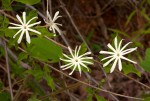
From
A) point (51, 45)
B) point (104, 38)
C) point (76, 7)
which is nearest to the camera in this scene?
point (51, 45)

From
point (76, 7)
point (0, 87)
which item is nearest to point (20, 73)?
point (0, 87)

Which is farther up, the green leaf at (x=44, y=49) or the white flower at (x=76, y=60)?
the white flower at (x=76, y=60)

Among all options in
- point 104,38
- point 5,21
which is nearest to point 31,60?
point 5,21

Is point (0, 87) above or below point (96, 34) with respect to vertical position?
below

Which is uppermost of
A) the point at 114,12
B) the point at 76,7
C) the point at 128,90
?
the point at 114,12

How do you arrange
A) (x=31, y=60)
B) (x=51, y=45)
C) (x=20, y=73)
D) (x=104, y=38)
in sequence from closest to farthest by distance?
(x=51, y=45)
(x=31, y=60)
(x=20, y=73)
(x=104, y=38)

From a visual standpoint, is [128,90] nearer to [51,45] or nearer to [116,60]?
[116,60]

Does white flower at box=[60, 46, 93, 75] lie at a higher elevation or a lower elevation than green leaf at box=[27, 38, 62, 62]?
higher

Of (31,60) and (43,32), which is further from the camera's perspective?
(31,60)
